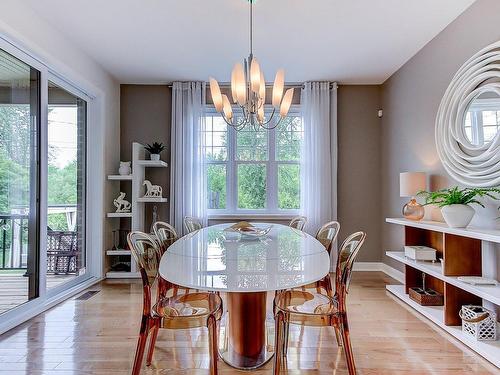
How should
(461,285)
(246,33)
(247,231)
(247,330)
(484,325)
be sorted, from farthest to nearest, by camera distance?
(246,33) → (247,231) → (461,285) → (484,325) → (247,330)

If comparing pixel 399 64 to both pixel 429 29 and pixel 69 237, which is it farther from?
pixel 69 237

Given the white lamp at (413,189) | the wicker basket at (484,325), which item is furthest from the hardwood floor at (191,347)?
the white lamp at (413,189)

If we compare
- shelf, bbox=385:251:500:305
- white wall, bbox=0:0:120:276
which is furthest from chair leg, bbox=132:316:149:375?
white wall, bbox=0:0:120:276

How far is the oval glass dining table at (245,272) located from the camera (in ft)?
4.48

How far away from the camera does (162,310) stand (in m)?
1.87

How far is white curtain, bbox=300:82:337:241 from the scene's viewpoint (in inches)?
181

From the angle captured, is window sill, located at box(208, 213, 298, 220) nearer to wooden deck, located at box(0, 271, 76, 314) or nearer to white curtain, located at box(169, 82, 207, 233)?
white curtain, located at box(169, 82, 207, 233)

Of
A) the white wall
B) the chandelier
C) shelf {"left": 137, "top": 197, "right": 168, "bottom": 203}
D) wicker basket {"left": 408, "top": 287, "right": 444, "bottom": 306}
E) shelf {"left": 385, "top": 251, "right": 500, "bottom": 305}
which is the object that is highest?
the white wall

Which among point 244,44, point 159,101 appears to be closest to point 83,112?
point 159,101

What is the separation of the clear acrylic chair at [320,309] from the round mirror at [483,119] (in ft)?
4.89

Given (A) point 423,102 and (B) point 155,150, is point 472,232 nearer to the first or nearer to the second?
(A) point 423,102

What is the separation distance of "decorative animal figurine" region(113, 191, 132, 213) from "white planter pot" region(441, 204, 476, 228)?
12.2 ft

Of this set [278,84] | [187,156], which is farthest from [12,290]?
[278,84]

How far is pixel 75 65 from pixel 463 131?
12.8 ft
